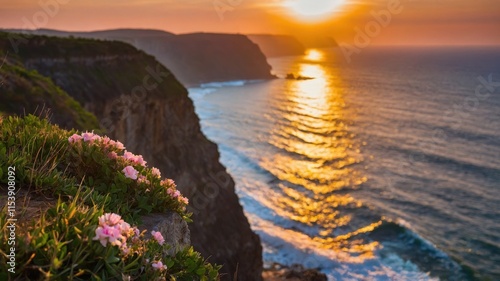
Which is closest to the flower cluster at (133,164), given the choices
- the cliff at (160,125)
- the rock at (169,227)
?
the rock at (169,227)

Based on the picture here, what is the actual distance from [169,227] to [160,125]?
27752mm

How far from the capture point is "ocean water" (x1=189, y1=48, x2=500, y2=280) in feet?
123

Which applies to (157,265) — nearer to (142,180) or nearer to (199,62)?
(142,180)

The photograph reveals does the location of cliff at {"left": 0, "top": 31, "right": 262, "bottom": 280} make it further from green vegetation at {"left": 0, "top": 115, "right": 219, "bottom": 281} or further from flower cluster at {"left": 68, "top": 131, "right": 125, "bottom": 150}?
green vegetation at {"left": 0, "top": 115, "right": 219, "bottom": 281}

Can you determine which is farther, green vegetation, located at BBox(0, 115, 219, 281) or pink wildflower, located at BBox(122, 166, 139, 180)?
pink wildflower, located at BBox(122, 166, 139, 180)

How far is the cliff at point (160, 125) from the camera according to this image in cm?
2900

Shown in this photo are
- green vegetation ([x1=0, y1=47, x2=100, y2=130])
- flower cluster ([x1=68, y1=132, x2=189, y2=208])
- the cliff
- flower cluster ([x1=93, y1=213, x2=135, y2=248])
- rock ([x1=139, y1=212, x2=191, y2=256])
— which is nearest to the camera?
flower cluster ([x1=93, y1=213, x2=135, y2=248])

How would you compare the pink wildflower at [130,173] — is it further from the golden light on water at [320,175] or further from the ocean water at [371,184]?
the golden light on water at [320,175]

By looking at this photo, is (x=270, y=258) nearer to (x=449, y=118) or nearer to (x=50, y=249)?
(x=50, y=249)

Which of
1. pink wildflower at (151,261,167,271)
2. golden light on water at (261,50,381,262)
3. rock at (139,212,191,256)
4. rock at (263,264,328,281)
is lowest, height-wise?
rock at (263,264,328,281)

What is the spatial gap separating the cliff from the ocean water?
9740 millimetres

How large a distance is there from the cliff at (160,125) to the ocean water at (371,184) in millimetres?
9740

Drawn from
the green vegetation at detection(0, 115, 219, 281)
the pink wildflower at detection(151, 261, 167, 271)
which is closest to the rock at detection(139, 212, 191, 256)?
the green vegetation at detection(0, 115, 219, 281)

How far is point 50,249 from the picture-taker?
12.0ft
